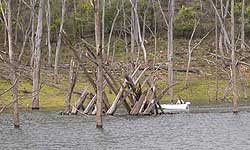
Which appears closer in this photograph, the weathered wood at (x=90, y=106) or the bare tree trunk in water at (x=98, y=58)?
the bare tree trunk in water at (x=98, y=58)

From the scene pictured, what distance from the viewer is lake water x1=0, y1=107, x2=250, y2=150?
29.5 m

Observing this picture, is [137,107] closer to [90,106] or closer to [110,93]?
[90,106]

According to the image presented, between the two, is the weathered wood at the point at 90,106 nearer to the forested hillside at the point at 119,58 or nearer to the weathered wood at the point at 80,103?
the forested hillside at the point at 119,58

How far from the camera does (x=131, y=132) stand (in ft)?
115

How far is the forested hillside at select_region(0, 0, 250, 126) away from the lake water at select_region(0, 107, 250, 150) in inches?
67.1

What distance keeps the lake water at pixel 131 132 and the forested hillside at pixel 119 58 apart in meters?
1.70

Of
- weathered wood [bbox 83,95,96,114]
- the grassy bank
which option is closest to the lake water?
weathered wood [bbox 83,95,96,114]

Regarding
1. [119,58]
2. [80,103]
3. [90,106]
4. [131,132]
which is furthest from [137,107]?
[119,58]

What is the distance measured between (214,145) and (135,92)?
671 inches

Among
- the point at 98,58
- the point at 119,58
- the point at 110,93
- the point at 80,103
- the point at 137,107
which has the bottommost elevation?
the point at 110,93

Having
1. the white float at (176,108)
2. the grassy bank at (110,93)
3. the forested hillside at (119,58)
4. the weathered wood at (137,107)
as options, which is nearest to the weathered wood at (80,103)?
the forested hillside at (119,58)

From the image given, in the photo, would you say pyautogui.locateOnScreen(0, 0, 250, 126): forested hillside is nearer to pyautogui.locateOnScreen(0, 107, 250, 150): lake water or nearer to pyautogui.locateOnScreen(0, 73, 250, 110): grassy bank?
pyautogui.locateOnScreen(0, 73, 250, 110): grassy bank

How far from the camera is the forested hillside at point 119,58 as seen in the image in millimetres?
45188

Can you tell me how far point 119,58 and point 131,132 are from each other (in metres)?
43.2
